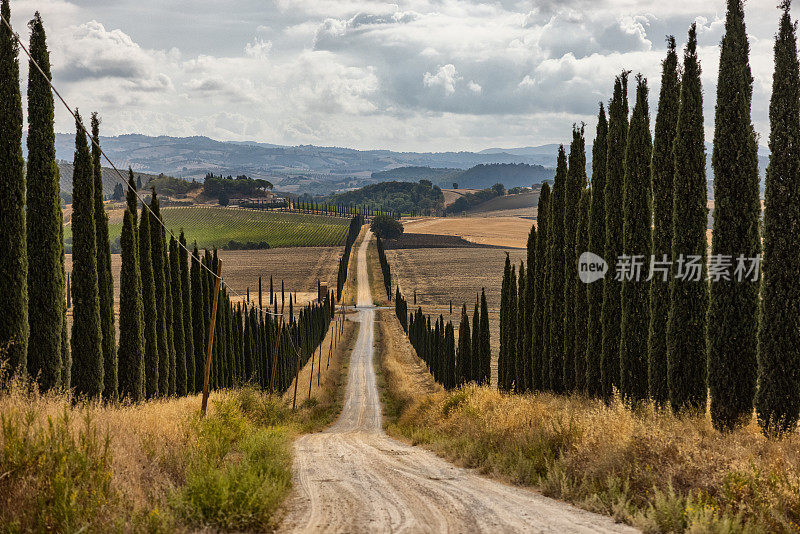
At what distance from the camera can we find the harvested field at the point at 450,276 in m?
100

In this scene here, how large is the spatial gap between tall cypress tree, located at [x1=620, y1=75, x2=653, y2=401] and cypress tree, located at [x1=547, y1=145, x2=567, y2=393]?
634 cm

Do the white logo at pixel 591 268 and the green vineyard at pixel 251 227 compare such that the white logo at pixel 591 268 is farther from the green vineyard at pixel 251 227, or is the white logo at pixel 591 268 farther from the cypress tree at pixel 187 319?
the green vineyard at pixel 251 227

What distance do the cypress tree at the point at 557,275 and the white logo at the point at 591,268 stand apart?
2.97m

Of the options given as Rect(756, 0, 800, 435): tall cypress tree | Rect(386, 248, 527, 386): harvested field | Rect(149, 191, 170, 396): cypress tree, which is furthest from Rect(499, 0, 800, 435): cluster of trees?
Rect(386, 248, 527, 386): harvested field

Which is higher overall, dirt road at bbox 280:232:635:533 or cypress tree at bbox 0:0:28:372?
cypress tree at bbox 0:0:28:372

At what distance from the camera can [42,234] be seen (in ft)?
54.5

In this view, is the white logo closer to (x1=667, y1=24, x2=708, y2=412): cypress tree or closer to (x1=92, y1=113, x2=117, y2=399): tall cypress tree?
(x1=667, y1=24, x2=708, y2=412): cypress tree

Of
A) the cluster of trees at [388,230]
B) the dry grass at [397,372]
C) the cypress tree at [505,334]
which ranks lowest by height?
the dry grass at [397,372]

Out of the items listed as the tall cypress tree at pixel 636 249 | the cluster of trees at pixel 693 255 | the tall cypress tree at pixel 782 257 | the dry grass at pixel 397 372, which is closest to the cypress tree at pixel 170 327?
the dry grass at pixel 397 372

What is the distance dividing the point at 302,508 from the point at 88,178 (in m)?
15.5

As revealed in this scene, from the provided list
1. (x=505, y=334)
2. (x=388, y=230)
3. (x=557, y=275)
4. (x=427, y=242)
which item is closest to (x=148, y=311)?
(x=557, y=275)

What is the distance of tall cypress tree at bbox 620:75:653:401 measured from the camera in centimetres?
1705

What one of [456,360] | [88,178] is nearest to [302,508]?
[88,178]

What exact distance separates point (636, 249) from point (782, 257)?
6.01 m
